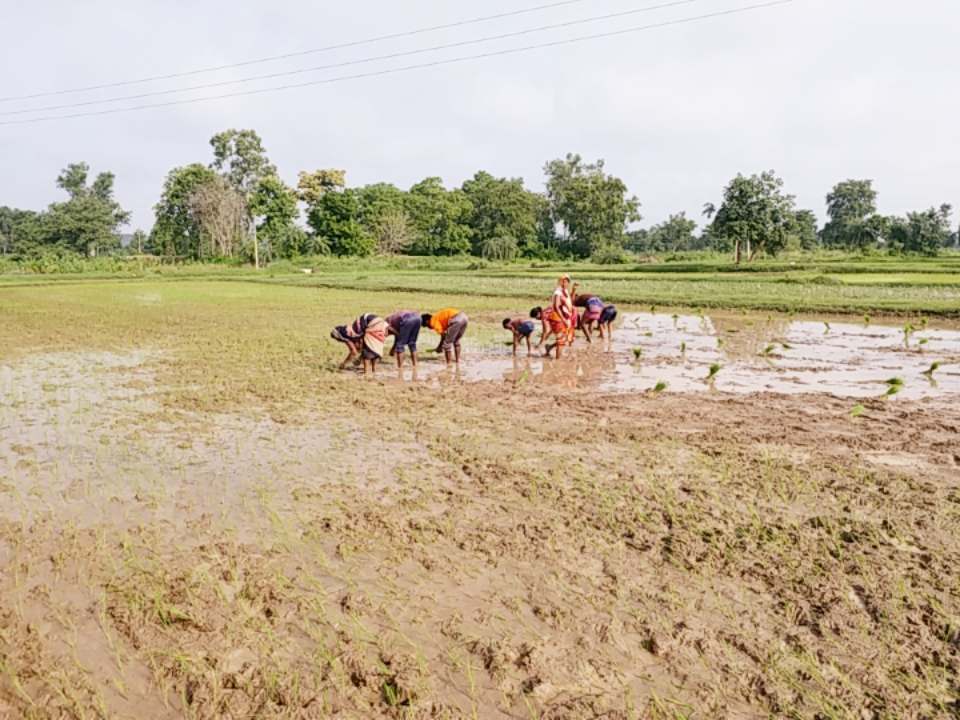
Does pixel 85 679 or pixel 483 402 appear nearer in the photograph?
pixel 85 679

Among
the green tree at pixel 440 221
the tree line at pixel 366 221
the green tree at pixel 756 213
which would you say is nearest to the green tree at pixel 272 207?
the tree line at pixel 366 221

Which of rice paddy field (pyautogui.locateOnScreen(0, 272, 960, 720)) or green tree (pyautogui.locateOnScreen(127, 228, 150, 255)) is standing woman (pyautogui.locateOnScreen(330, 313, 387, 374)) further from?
green tree (pyautogui.locateOnScreen(127, 228, 150, 255))

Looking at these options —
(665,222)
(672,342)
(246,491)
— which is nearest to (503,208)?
(665,222)

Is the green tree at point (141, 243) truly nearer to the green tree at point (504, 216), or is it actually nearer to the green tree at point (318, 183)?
the green tree at point (318, 183)

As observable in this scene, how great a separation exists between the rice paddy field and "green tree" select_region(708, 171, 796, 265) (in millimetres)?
31713

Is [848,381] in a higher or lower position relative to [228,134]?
lower

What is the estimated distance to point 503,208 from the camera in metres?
62.1

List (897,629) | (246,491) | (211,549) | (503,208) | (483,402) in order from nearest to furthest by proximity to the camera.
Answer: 1. (897,629)
2. (211,549)
3. (246,491)
4. (483,402)
5. (503,208)

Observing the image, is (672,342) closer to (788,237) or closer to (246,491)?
(246,491)

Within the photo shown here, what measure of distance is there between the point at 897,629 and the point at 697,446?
10.1ft

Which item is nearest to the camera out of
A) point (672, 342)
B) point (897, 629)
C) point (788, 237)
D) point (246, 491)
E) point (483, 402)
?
point (897, 629)

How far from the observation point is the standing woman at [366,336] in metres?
9.60

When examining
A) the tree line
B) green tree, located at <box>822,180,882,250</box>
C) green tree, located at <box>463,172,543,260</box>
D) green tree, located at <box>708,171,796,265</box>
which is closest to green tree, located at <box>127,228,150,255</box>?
the tree line

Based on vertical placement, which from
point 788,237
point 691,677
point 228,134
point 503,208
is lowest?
point 691,677
